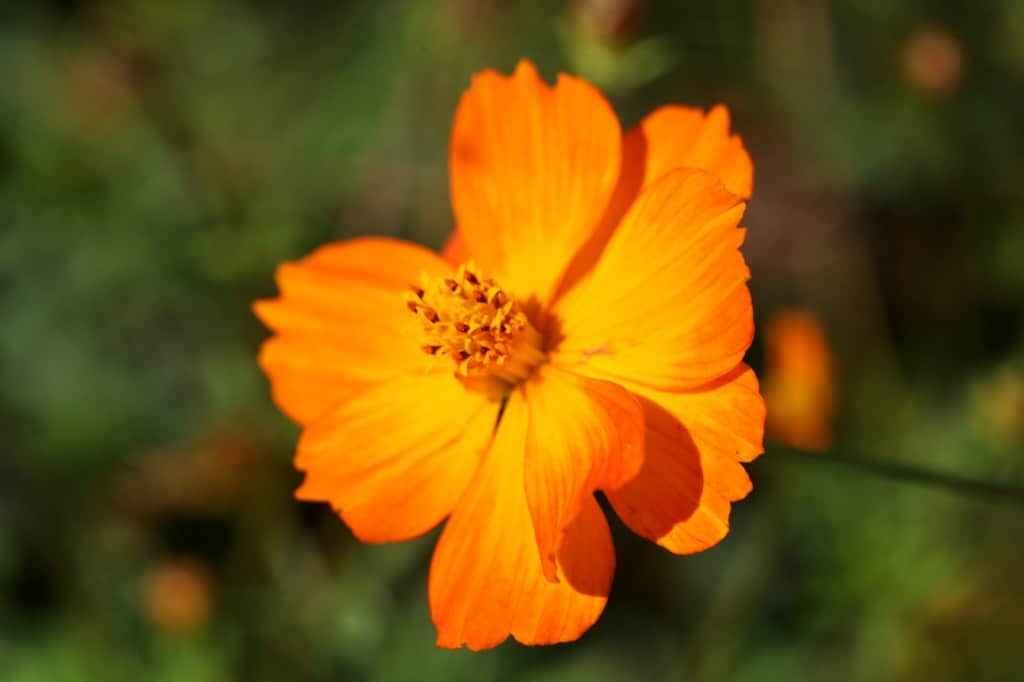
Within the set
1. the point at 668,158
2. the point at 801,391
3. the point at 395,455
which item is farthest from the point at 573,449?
the point at 801,391

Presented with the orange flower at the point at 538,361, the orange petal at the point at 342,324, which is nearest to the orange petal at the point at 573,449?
the orange flower at the point at 538,361

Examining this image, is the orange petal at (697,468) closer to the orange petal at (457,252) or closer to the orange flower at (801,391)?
the orange petal at (457,252)

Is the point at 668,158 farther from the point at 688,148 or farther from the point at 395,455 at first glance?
the point at 395,455

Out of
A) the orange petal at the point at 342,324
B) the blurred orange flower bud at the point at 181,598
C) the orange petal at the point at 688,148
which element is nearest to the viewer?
the orange petal at the point at 688,148

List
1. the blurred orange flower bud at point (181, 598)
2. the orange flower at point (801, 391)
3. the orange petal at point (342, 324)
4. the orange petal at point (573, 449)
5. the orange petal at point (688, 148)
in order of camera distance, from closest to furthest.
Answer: the orange petal at point (573, 449) → the orange petal at point (688, 148) → the orange petal at point (342, 324) → the orange flower at point (801, 391) → the blurred orange flower bud at point (181, 598)

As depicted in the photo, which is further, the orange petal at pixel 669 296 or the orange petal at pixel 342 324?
the orange petal at pixel 342 324

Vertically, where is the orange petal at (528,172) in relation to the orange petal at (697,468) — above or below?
above

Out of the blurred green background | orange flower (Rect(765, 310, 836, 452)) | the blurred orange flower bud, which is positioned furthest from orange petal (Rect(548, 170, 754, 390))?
the blurred orange flower bud
